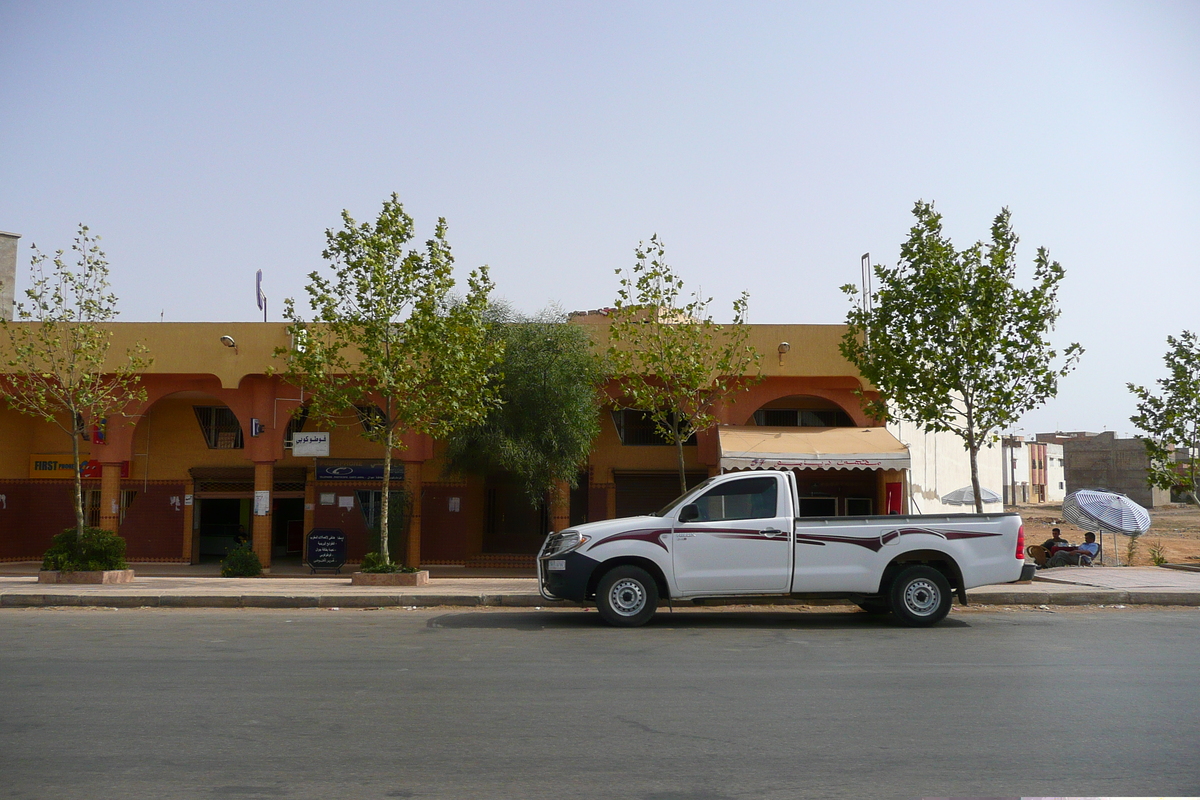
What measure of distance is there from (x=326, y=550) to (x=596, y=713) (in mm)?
16373

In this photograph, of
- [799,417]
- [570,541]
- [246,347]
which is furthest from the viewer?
[799,417]

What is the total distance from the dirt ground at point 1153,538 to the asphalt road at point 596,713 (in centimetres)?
1703

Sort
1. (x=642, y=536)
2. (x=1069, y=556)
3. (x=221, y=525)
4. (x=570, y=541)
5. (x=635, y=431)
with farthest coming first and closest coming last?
(x=221, y=525)
(x=635, y=431)
(x=1069, y=556)
(x=570, y=541)
(x=642, y=536)

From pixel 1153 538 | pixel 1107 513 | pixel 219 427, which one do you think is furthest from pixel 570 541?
pixel 1153 538

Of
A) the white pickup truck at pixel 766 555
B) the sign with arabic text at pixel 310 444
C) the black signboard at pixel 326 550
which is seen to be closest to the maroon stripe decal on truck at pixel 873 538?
the white pickup truck at pixel 766 555

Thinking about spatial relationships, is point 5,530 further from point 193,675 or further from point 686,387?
point 193,675

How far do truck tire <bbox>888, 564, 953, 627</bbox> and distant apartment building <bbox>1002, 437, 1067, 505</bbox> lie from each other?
70500mm

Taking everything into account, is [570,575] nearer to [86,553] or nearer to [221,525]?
[86,553]

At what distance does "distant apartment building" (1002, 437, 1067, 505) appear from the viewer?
276 feet

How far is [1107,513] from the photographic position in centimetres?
2405

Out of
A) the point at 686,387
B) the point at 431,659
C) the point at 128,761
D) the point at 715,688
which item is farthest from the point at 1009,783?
the point at 686,387

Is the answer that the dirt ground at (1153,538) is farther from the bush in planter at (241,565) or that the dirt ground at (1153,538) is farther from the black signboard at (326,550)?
the bush in planter at (241,565)

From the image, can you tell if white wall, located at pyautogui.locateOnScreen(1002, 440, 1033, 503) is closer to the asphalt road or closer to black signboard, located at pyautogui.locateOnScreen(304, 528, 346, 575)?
black signboard, located at pyautogui.locateOnScreen(304, 528, 346, 575)

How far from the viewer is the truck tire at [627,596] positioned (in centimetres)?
1189
